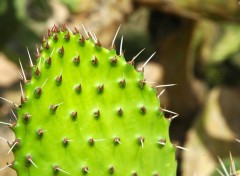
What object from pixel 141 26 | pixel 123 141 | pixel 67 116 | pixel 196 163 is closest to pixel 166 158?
pixel 123 141

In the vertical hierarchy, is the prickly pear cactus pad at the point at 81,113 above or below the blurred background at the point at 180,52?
above

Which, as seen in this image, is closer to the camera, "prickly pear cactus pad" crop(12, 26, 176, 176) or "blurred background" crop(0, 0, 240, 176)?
"prickly pear cactus pad" crop(12, 26, 176, 176)

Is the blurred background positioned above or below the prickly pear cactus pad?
below

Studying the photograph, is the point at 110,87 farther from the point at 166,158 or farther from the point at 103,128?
the point at 166,158

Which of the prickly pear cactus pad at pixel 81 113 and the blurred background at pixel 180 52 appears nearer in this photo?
the prickly pear cactus pad at pixel 81 113
